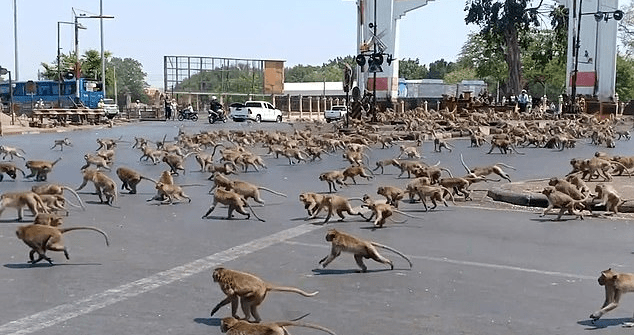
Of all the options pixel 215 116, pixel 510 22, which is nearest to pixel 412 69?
pixel 510 22

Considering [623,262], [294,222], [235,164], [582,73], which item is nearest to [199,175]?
[235,164]

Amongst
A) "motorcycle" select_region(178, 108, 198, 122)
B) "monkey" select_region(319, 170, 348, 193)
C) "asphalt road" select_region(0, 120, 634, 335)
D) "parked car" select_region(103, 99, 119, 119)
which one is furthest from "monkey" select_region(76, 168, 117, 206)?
"motorcycle" select_region(178, 108, 198, 122)

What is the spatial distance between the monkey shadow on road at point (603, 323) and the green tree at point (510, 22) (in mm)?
62919

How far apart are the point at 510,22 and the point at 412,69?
91643 millimetres

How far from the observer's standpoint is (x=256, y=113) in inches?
2393

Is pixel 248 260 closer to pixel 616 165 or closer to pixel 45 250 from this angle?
pixel 45 250

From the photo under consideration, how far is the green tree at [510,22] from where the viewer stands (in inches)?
2662

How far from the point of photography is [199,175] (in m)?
18.3

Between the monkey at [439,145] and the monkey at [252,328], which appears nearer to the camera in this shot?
the monkey at [252,328]

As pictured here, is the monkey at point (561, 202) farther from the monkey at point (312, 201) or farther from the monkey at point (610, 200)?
the monkey at point (312, 201)

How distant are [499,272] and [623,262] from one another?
5.50 feet

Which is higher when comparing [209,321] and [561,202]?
[561,202]

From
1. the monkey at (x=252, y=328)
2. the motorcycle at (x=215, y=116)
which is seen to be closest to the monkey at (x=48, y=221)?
the monkey at (x=252, y=328)

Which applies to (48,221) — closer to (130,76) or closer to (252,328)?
(252,328)
